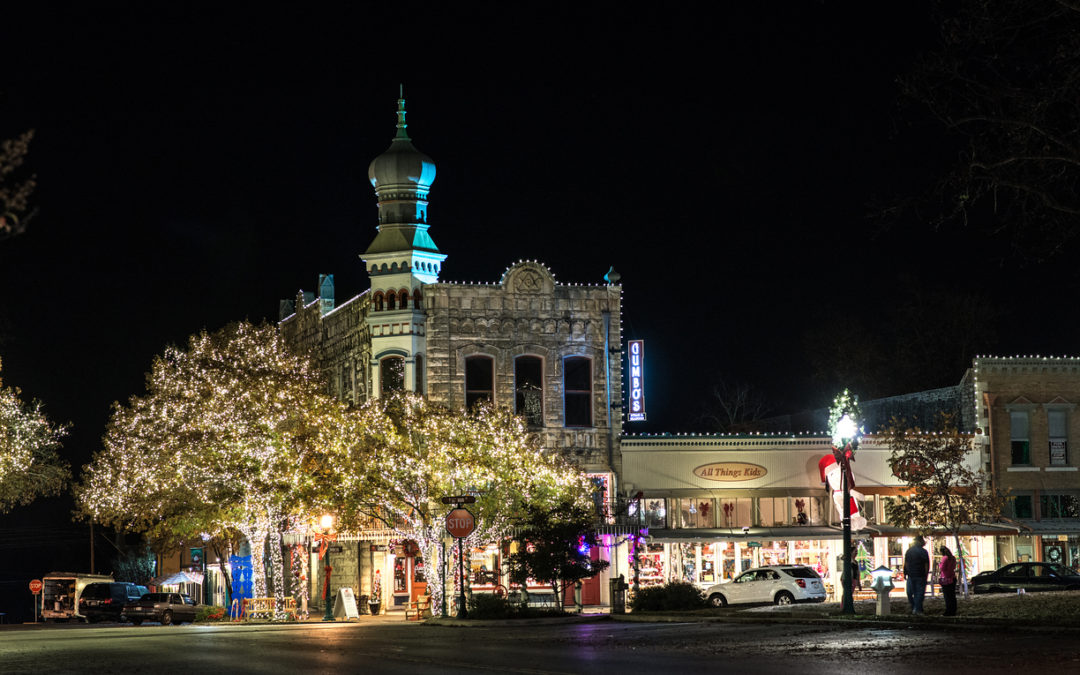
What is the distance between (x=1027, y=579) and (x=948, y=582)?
45.9 feet

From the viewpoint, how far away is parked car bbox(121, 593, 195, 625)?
163 feet

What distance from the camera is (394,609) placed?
4844 cm

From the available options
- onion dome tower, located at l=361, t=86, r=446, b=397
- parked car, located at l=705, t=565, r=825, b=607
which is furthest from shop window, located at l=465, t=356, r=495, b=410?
parked car, located at l=705, t=565, r=825, b=607

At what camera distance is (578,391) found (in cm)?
4738

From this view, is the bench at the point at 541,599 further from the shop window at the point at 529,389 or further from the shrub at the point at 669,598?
the shop window at the point at 529,389

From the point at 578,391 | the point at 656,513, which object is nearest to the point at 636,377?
the point at 578,391

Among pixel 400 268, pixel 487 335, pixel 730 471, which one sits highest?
pixel 400 268

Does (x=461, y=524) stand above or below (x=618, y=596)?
above

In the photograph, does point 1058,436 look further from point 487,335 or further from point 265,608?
point 265,608

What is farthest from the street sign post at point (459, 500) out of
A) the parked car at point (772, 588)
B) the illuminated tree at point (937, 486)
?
the illuminated tree at point (937, 486)

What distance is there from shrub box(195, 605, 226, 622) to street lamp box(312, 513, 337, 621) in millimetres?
4022

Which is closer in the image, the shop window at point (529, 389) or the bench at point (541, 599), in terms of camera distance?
the bench at point (541, 599)

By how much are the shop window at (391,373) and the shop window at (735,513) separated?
37.6 feet

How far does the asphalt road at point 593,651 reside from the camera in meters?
19.0
